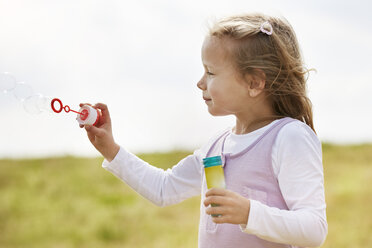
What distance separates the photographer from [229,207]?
4.52 feet

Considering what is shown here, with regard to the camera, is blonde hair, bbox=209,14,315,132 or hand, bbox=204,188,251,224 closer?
hand, bbox=204,188,251,224

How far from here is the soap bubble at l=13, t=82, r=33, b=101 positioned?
2.07 m

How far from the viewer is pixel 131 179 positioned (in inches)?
75.5

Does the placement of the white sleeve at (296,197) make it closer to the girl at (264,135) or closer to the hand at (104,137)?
the girl at (264,135)

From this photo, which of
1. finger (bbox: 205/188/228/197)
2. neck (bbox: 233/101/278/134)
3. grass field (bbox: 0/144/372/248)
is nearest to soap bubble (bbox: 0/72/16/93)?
neck (bbox: 233/101/278/134)

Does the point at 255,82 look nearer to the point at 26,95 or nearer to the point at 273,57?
the point at 273,57

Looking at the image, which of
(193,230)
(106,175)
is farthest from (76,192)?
(193,230)

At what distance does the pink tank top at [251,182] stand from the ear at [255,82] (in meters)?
0.12

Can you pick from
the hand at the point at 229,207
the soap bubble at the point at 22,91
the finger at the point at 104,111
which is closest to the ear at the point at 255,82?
the hand at the point at 229,207

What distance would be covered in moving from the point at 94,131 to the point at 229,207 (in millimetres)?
679

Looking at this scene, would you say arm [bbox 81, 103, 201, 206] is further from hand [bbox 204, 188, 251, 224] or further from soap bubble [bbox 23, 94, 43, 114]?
hand [bbox 204, 188, 251, 224]

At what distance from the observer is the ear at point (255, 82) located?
Result: 1.66 meters

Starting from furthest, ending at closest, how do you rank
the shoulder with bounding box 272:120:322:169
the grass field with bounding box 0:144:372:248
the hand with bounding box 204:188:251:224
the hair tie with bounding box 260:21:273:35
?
the grass field with bounding box 0:144:372:248 < the hair tie with bounding box 260:21:273:35 < the shoulder with bounding box 272:120:322:169 < the hand with bounding box 204:188:251:224

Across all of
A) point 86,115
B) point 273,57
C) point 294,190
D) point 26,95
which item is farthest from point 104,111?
point 294,190
